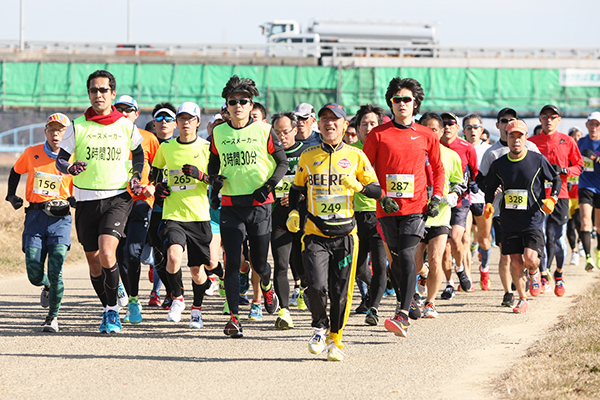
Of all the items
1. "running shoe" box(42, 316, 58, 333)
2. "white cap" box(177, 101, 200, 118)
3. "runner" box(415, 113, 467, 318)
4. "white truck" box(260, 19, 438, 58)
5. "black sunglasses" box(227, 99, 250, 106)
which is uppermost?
"white truck" box(260, 19, 438, 58)

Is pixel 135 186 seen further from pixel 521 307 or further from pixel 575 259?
pixel 575 259

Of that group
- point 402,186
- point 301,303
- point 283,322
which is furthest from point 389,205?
point 301,303

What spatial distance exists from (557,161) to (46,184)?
7.09 m

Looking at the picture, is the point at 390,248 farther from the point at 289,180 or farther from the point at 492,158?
the point at 492,158

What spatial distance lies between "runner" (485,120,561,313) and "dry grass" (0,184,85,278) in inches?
310

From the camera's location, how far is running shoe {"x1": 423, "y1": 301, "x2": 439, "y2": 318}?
372 inches

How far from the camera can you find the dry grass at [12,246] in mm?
14159

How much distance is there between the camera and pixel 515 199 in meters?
9.90

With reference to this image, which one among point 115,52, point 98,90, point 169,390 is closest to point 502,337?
point 169,390

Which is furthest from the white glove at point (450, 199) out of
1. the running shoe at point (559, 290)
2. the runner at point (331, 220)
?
the running shoe at point (559, 290)

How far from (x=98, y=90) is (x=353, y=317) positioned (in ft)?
12.0

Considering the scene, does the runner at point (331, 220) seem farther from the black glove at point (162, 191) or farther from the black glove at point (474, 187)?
the black glove at point (474, 187)

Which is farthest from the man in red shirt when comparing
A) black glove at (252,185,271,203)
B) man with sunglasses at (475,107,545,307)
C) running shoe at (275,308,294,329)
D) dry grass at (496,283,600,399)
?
black glove at (252,185,271,203)

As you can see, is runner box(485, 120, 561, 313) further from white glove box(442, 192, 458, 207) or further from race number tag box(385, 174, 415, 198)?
race number tag box(385, 174, 415, 198)
